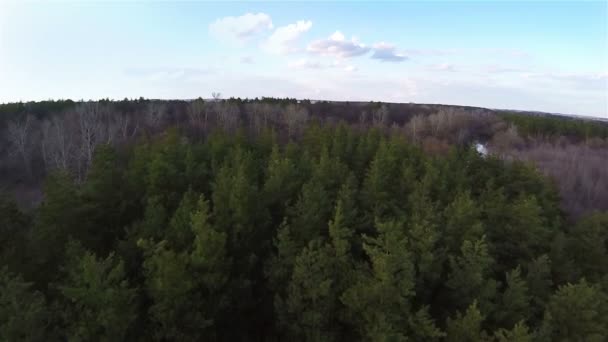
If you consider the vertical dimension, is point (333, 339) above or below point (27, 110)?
below

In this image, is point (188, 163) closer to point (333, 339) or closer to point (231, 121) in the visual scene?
point (333, 339)

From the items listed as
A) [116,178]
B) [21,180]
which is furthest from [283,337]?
[21,180]

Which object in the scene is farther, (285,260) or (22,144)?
(22,144)

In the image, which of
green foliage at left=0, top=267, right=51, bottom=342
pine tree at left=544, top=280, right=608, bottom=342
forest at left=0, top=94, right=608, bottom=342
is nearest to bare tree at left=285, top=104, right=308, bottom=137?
forest at left=0, top=94, right=608, bottom=342

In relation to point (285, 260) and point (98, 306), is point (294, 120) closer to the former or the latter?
point (285, 260)

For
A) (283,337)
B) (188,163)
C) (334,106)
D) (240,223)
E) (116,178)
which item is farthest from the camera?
(334,106)

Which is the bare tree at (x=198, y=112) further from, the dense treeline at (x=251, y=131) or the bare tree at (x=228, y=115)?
the bare tree at (x=228, y=115)

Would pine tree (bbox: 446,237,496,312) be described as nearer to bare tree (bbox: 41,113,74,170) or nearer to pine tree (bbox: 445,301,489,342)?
pine tree (bbox: 445,301,489,342)

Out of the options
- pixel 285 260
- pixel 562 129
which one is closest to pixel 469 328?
pixel 285 260

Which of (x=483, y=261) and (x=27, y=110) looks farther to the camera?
(x=27, y=110)
